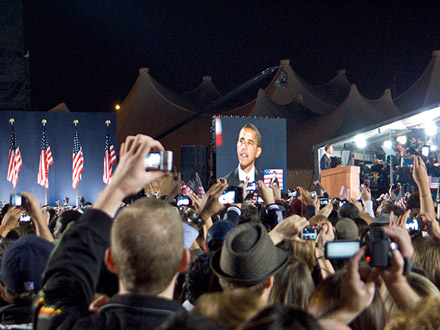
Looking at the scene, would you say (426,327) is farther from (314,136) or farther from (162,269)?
(314,136)

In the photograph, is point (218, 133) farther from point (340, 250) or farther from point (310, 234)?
point (340, 250)

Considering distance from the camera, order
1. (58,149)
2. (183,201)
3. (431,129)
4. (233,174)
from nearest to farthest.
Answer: (183,201) → (431,129) → (233,174) → (58,149)

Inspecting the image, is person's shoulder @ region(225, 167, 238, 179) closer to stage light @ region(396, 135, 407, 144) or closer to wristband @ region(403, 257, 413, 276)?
stage light @ region(396, 135, 407, 144)

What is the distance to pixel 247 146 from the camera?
1895 cm

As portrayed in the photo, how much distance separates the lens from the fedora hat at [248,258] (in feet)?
7.48

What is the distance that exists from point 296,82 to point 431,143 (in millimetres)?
20826

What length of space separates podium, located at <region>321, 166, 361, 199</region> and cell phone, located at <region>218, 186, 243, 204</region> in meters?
5.21

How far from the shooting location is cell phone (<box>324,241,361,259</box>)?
1830mm

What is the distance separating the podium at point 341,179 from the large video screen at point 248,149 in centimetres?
263

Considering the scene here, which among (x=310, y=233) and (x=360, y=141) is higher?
(x=360, y=141)

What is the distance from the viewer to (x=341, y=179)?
47.9ft

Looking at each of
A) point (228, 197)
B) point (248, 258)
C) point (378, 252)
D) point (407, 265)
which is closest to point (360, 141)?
point (228, 197)

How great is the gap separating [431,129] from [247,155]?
6.65 metres

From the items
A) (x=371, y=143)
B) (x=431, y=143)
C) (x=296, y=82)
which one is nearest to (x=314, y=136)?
(x=296, y=82)
